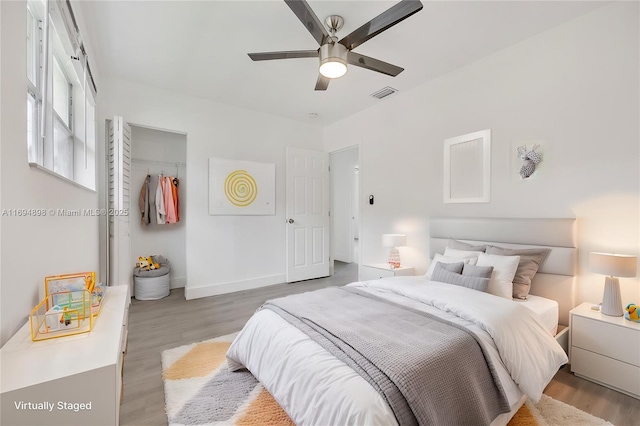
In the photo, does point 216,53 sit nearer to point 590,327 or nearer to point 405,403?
point 405,403

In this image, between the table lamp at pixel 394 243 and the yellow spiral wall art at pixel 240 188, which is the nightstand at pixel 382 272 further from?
the yellow spiral wall art at pixel 240 188

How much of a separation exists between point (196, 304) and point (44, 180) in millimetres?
2625

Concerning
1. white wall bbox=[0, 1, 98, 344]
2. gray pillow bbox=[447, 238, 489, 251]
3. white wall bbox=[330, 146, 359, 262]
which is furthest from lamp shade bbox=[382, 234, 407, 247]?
white wall bbox=[330, 146, 359, 262]

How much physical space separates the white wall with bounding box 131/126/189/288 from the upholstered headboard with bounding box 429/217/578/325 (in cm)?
396

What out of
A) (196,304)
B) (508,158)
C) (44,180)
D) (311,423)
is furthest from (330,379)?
(196,304)

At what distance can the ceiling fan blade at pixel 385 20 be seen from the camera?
5.45 feet

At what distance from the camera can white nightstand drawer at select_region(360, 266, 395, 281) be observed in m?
3.40

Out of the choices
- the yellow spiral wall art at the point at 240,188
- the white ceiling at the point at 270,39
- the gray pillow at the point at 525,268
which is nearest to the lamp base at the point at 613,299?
the gray pillow at the point at 525,268

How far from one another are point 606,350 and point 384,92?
3267 millimetres

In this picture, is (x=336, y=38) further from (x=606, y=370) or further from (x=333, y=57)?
(x=606, y=370)

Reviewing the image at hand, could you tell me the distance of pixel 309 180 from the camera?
493cm

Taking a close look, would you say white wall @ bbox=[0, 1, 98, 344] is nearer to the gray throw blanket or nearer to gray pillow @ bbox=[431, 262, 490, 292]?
the gray throw blanket

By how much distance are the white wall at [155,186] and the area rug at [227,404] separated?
2.44 meters

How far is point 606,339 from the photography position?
1946 mm
